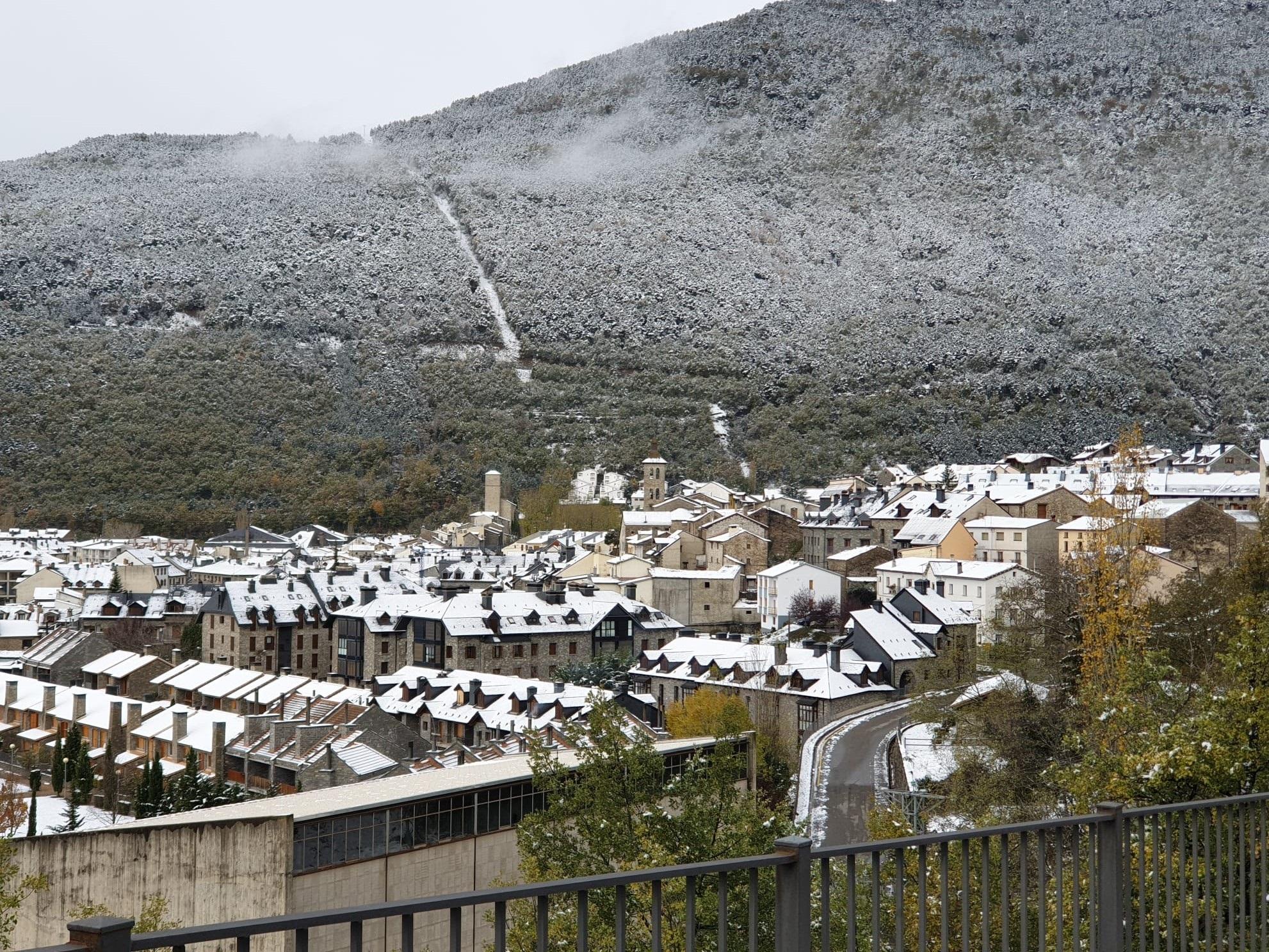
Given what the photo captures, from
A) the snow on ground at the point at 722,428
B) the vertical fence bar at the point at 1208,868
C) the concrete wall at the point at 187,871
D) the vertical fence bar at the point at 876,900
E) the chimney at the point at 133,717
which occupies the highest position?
the snow on ground at the point at 722,428

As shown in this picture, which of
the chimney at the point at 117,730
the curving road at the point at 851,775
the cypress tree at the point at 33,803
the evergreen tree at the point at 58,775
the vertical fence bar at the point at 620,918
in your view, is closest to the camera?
the vertical fence bar at the point at 620,918

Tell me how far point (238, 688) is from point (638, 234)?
133 metres

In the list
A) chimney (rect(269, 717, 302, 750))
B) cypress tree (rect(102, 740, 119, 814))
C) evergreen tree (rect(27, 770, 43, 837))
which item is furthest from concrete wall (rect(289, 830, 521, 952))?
cypress tree (rect(102, 740, 119, 814))

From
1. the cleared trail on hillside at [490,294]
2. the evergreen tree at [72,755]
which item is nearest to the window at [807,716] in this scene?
the evergreen tree at [72,755]

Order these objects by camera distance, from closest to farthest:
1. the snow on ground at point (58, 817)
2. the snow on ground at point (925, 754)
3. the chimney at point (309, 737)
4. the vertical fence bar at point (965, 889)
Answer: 1. the vertical fence bar at point (965, 889)
2. the snow on ground at point (925, 754)
3. the snow on ground at point (58, 817)
4. the chimney at point (309, 737)

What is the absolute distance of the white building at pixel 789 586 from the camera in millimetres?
49156

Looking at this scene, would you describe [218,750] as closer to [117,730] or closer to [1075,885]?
[117,730]

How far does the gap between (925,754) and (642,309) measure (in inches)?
4486

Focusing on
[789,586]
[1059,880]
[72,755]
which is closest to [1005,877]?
[1059,880]

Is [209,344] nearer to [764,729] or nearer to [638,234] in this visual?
[638,234]

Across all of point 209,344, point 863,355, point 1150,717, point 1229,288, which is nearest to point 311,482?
point 209,344

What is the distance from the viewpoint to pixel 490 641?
143ft

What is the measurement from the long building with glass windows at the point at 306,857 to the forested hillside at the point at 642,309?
69.3 meters

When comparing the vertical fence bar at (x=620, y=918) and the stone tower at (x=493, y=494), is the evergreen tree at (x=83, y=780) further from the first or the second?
the stone tower at (x=493, y=494)
